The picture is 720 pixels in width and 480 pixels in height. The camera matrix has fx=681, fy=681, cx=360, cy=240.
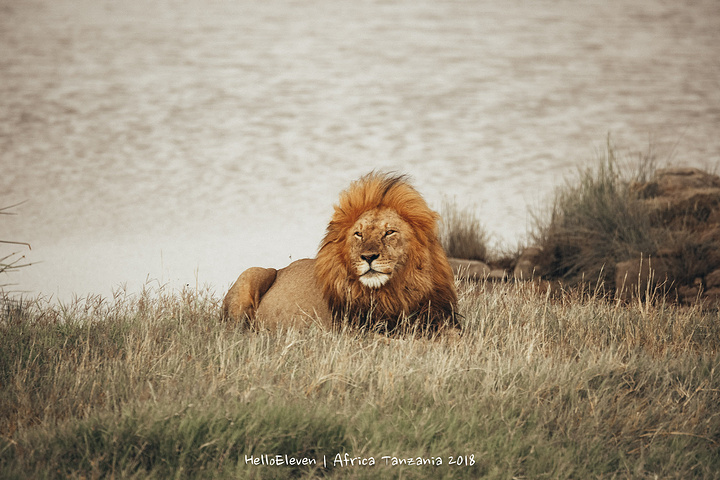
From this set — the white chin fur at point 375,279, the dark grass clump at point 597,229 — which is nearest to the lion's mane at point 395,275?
the white chin fur at point 375,279

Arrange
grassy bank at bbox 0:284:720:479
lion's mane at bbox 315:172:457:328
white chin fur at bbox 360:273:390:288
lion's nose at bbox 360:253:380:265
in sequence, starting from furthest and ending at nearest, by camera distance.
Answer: lion's mane at bbox 315:172:457:328, white chin fur at bbox 360:273:390:288, lion's nose at bbox 360:253:380:265, grassy bank at bbox 0:284:720:479

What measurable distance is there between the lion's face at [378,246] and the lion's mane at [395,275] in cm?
8

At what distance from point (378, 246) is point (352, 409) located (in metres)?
1.39

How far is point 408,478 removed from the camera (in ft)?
11.7

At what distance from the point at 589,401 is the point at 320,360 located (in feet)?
6.26

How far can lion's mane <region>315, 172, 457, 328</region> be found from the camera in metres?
5.52

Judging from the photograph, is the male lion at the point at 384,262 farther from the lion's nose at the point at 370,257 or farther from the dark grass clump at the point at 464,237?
the dark grass clump at the point at 464,237

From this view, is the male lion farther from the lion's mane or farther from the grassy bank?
the grassy bank

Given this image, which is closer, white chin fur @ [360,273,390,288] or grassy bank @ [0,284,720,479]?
grassy bank @ [0,284,720,479]

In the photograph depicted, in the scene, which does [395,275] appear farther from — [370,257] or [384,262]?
[370,257]

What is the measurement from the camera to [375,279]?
5309 millimetres

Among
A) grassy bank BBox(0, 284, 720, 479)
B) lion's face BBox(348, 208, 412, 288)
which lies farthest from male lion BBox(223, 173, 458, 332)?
grassy bank BBox(0, 284, 720, 479)

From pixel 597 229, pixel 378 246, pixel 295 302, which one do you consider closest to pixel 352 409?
pixel 378 246

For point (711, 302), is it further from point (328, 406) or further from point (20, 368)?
point (20, 368)
